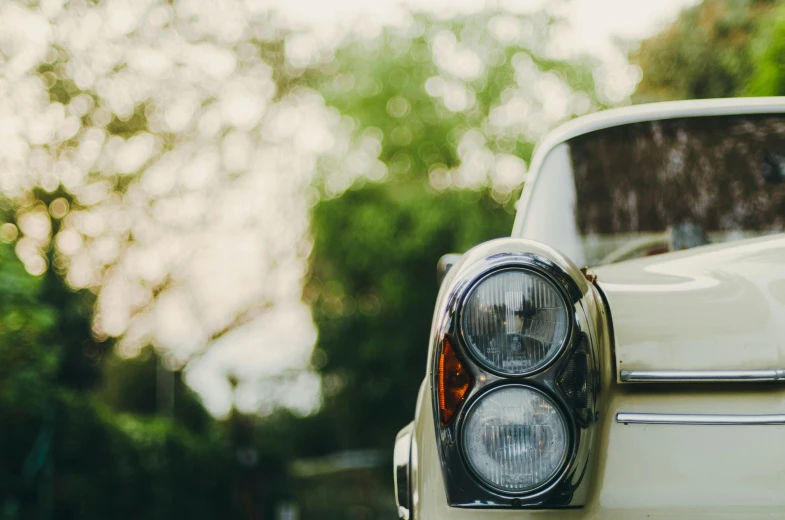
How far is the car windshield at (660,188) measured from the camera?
8.84ft

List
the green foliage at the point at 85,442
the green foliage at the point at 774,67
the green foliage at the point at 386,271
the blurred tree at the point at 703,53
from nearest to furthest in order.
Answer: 1. the green foliage at the point at 774,67
2. the green foliage at the point at 85,442
3. the blurred tree at the point at 703,53
4. the green foliage at the point at 386,271

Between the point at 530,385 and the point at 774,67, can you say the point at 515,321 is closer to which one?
the point at 530,385

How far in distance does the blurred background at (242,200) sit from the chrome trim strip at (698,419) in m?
6.18

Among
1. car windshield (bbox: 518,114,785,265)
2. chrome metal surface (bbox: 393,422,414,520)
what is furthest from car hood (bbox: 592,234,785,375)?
car windshield (bbox: 518,114,785,265)

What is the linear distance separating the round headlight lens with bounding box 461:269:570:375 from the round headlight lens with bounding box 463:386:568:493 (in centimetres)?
5

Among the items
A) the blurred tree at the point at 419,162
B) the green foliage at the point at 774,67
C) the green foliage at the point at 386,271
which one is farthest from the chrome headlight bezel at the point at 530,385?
the blurred tree at the point at 419,162

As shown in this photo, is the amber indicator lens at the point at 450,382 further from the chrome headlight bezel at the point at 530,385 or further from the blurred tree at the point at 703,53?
the blurred tree at the point at 703,53

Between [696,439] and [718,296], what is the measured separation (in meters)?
0.28

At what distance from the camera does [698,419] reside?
1.54m

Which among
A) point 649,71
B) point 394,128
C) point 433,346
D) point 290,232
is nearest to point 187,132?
point 290,232

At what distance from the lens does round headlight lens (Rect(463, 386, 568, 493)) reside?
1531 millimetres

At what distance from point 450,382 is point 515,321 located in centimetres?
15

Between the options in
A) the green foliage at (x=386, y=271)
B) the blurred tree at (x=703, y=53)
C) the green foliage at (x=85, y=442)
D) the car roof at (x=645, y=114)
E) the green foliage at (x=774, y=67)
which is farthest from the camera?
the green foliage at (x=386, y=271)

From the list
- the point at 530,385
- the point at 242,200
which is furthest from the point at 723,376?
the point at 242,200
